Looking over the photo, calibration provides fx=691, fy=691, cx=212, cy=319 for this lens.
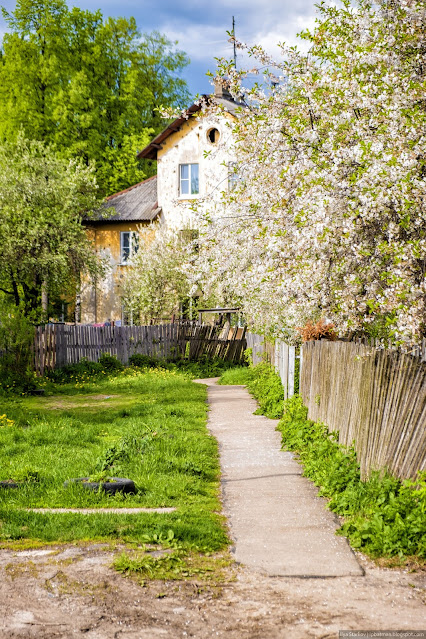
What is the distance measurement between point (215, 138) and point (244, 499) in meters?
27.9

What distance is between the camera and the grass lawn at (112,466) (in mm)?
5957

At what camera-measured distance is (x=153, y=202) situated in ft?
117

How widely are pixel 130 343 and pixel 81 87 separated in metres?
20.0

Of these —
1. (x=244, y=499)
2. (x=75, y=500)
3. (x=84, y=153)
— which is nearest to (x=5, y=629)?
(x=75, y=500)

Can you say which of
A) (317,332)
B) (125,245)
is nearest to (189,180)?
(125,245)

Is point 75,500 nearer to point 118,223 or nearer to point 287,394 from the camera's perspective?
point 287,394

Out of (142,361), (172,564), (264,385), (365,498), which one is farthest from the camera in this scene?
(142,361)

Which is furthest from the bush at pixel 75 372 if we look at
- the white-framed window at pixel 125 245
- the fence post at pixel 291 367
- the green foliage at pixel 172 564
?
the green foliage at pixel 172 564

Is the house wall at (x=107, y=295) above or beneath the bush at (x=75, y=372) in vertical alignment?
above

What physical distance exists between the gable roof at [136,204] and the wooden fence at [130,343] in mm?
10724

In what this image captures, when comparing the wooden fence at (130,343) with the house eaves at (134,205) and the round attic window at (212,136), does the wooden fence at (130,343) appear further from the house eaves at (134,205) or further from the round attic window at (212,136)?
the round attic window at (212,136)

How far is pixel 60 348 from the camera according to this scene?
2138cm

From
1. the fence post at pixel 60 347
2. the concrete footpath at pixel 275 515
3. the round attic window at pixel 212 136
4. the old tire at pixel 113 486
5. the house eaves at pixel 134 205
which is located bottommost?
the concrete footpath at pixel 275 515

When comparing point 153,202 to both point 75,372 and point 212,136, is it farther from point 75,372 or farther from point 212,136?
point 75,372
